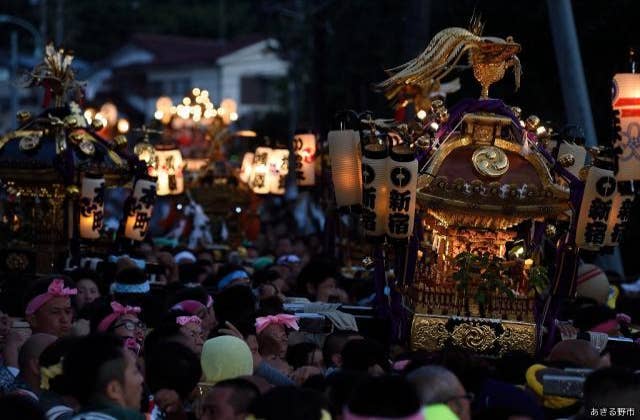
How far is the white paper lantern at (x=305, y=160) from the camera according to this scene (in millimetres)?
21344

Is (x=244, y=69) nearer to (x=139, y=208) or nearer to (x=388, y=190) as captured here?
(x=139, y=208)

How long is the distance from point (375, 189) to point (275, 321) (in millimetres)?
3197

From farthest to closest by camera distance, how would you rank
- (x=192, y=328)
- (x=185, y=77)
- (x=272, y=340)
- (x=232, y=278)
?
(x=185, y=77) < (x=232, y=278) < (x=192, y=328) < (x=272, y=340)

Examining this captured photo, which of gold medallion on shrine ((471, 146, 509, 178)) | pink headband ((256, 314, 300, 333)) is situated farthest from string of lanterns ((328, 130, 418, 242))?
pink headband ((256, 314, 300, 333))

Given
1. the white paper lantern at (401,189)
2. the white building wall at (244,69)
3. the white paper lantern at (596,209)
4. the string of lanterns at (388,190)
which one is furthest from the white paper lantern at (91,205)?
the white building wall at (244,69)

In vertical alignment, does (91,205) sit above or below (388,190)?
below

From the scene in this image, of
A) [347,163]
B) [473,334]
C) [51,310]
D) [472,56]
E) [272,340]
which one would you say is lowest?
[473,334]

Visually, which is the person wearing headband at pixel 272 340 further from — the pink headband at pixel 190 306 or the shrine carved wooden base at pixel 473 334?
the shrine carved wooden base at pixel 473 334

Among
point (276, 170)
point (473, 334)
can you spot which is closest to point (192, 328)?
point (473, 334)

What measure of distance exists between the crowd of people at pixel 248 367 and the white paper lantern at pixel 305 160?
24.9 feet

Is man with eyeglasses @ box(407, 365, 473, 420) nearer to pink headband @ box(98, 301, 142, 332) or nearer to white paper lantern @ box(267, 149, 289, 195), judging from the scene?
pink headband @ box(98, 301, 142, 332)

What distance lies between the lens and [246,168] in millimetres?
26016

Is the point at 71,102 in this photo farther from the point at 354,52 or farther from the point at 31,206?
the point at 354,52

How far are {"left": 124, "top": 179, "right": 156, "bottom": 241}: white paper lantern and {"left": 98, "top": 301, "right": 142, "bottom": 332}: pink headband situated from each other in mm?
8130
